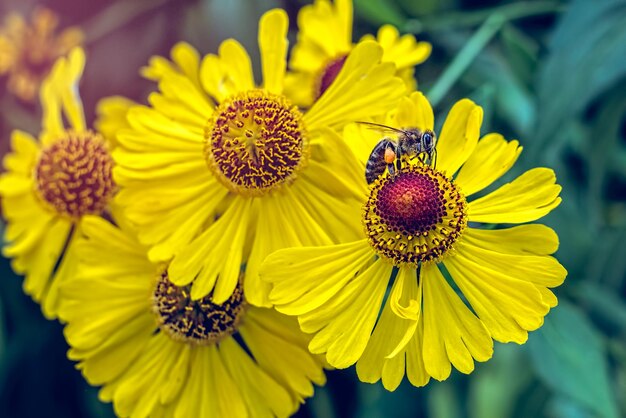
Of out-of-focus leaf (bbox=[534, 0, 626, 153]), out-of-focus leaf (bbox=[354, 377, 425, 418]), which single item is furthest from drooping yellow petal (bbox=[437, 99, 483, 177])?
out-of-focus leaf (bbox=[354, 377, 425, 418])

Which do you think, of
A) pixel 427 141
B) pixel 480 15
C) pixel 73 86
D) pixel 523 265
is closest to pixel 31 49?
pixel 73 86

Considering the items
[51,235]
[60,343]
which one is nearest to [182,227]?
[51,235]

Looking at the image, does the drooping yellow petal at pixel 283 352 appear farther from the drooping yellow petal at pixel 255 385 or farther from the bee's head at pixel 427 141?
the bee's head at pixel 427 141

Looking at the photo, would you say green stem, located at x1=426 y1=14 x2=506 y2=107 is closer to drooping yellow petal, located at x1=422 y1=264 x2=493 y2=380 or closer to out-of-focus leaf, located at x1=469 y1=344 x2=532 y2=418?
drooping yellow petal, located at x1=422 y1=264 x2=493 y2=380

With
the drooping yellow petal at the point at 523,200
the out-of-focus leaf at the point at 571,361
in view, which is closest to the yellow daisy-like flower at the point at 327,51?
the drooping yellow petal at the point at 523,200

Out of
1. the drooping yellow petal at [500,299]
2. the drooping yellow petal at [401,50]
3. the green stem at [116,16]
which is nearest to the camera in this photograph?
the drooping yellow petal at [500,299]

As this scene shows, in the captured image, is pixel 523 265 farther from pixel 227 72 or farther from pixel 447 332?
pixel 227 72
